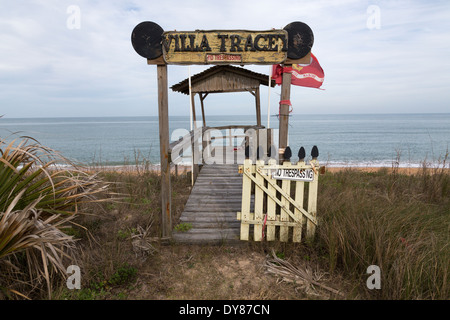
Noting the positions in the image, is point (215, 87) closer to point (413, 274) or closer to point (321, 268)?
point (321, 268)

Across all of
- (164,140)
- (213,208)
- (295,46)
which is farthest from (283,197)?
(295,46)

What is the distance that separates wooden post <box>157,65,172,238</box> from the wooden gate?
130cm

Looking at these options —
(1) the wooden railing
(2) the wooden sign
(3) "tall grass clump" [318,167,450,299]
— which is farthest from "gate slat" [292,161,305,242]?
(2) the wooden sign

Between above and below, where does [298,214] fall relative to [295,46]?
below

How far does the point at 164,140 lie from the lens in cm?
433

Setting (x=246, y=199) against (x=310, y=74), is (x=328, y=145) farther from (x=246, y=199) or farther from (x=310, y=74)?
(x=246, y=199)

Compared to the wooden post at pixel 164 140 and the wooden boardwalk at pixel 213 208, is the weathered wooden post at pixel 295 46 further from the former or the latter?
the wooden post at pixel 164 140

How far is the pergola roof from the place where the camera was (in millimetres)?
9344

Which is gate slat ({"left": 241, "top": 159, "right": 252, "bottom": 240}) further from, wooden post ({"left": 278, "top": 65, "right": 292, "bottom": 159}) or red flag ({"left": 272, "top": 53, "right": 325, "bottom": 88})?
red flag ({"left": 272, "top": 53, "right": 325, "bottom": 88})

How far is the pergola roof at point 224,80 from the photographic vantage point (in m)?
9.34

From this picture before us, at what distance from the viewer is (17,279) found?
2.95 m

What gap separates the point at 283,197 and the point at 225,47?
2.62m

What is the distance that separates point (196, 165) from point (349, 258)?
15.6ft
